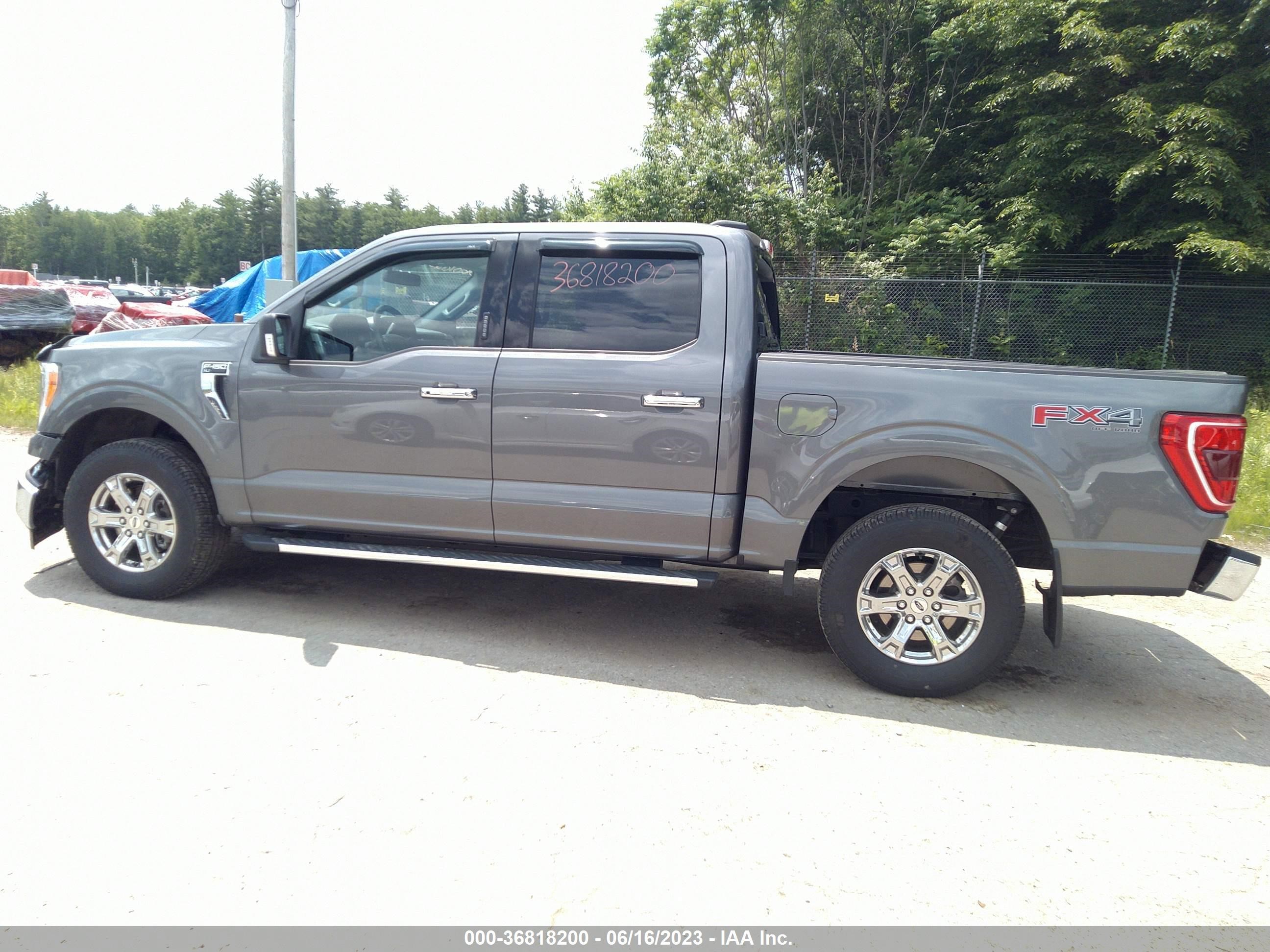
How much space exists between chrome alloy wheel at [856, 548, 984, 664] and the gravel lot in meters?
0.28

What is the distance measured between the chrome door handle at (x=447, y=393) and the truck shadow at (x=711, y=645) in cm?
125

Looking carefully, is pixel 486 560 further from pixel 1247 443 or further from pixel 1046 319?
pixel 1046 319

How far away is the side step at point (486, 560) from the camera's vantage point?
416cm

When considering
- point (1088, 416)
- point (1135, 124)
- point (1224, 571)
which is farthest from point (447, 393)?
point (1135, 124)

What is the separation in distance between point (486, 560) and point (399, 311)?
4.59 ft

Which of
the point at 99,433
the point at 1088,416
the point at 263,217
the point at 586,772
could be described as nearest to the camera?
the point at 586,772

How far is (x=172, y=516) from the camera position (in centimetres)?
470

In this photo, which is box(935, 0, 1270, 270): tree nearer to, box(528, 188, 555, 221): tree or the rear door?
the rear door

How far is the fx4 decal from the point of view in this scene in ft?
11.8

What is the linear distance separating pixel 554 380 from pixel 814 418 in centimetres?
126

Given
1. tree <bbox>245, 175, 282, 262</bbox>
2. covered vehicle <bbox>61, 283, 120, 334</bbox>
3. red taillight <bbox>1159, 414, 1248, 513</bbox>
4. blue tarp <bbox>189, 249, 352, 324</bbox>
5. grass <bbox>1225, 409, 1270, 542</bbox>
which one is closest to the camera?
red taillight <bbox>1159, 414, 1248, 513</bbox>

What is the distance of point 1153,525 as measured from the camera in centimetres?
366

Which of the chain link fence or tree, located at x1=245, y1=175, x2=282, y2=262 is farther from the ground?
tree, located at x1=245, y1=175, x2=282, y2=262

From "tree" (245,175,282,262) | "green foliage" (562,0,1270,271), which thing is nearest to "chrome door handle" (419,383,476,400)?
"green foliage" (562,0,1270,271)
